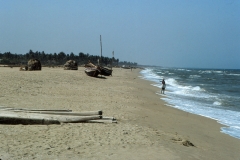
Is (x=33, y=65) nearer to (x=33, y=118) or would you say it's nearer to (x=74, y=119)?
(x=74, y=119)

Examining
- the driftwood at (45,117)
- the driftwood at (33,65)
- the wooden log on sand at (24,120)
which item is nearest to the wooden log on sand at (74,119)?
the driftwood at (45,117)

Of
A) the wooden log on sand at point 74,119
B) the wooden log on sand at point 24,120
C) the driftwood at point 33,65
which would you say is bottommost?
the wooden log on sand at point 74,119

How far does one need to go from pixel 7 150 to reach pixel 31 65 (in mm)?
29309

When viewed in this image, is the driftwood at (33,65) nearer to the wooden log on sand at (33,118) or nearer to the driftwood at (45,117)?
the driftwood at (45,117)

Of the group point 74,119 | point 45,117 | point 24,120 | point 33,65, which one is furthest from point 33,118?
point 33,65

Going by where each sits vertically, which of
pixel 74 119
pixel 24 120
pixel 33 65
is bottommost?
pixel 74 119

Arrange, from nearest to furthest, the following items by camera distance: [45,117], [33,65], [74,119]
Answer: [45,117], [74,119], [33,65]

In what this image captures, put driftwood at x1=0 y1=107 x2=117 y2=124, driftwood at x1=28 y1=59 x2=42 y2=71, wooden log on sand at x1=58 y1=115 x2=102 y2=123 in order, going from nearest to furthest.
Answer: driftwood at x1=0 y1=107 x2=117 y2=124 < wooden log on sand at x1=58 y1=115 x2=102 y2=123 < driftwood at x1=28 y1=59 x2=42 y2=71

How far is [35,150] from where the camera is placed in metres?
5.66

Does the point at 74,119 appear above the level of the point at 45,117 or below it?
below

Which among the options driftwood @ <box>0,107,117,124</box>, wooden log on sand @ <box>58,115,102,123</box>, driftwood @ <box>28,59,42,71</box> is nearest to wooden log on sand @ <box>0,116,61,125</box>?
driftwood @ <box>0,107,117,124</box>

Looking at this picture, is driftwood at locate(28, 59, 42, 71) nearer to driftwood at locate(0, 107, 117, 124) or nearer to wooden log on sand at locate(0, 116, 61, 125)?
driftwood at locate(0, 107, 117, 124)

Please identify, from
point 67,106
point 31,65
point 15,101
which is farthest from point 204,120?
point 31,65

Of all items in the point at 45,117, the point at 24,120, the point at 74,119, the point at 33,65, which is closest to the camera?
the point at 24,120
